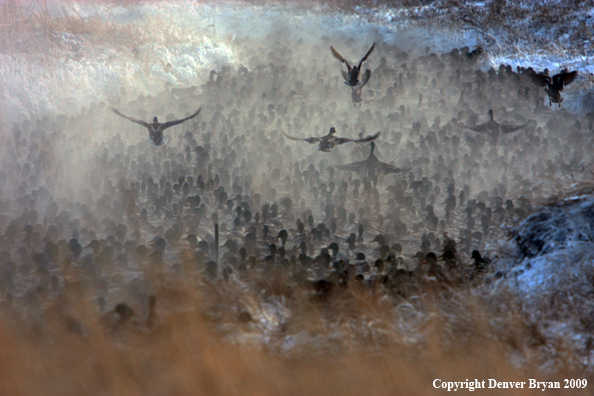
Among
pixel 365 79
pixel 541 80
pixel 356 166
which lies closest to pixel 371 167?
pixel 356 166

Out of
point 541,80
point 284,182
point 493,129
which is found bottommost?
point 284,182

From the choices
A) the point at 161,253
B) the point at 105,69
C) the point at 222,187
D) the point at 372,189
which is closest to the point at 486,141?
the point at 372,189

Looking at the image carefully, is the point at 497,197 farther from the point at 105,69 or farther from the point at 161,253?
the point at 105,69

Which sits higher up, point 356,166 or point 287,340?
point 356,166

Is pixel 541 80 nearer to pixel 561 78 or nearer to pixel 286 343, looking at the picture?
pixel 561 78

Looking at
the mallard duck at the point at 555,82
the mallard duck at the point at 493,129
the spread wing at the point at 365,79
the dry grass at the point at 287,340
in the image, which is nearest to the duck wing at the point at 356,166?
the mallard duck at the point at 493,129

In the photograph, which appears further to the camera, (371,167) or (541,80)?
(541,80)
